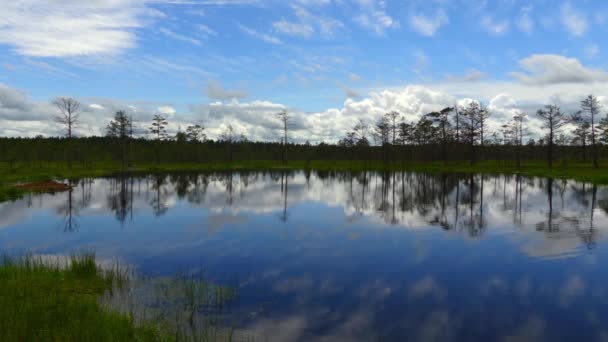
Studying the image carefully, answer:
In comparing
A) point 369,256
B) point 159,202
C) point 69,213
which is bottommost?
point 369,256

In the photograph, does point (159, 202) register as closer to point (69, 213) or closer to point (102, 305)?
point (69, 213)

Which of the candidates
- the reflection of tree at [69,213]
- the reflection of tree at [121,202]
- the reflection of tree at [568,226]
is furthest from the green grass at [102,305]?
the reflection of tree at [568,226]

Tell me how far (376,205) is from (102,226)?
69.7 feet

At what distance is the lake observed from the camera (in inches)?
426

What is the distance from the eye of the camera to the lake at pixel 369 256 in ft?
35.5

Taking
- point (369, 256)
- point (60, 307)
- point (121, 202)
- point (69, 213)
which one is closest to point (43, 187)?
point (121, 202)

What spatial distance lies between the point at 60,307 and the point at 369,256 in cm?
1185

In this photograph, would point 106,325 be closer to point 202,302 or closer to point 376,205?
point 202,302

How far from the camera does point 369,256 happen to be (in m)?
17.9

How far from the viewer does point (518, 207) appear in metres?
33.2

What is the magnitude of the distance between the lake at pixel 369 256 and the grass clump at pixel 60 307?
228 centimetres

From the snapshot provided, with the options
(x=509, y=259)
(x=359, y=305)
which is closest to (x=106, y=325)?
(x=359, y=305)

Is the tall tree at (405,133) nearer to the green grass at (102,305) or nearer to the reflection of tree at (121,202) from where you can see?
the reflection of tree at (121,202)

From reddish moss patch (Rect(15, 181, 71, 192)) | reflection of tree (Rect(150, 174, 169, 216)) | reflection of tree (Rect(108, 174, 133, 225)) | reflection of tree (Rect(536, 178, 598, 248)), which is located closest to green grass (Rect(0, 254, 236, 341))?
reflection of tree (Rect(108, 174, 133, 225))
